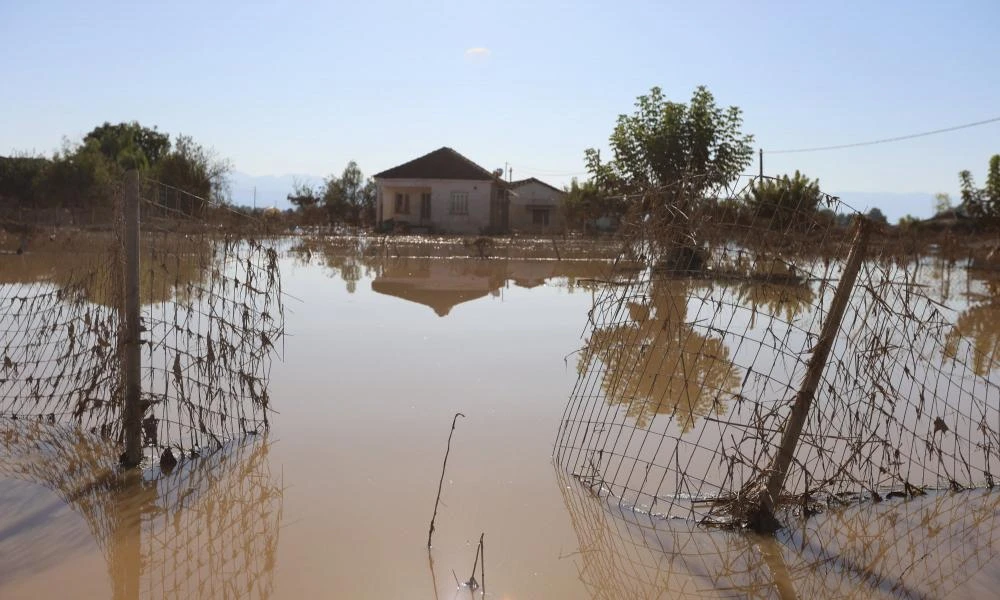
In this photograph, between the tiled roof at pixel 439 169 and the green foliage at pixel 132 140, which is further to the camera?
the green foliage at pixel 132 140

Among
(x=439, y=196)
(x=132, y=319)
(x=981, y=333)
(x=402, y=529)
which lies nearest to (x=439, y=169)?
Answer: (x=439, y=196)

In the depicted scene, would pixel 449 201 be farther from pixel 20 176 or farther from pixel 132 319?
pixel 132 319

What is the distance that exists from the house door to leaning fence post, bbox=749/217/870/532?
3932 centimetres

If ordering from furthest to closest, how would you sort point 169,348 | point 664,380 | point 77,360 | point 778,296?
point 778,296 < point 664,380 < point 77,360 < point 169,348

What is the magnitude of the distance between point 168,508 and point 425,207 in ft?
129

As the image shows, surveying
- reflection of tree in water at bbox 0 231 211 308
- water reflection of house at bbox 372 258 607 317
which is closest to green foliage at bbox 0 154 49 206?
reflection of tree in water at bbox 0 231 211 308

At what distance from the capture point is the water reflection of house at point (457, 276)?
1639 centimetres

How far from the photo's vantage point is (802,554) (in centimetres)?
473

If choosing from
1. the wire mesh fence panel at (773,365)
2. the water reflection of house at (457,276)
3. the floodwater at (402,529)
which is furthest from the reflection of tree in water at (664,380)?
the water reflection of house at (457,276)

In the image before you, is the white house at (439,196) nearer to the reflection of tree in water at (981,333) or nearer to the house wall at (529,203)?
the house wall at (529,203)

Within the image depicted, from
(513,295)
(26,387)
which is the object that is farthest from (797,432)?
(513,295)

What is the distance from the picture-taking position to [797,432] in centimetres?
477

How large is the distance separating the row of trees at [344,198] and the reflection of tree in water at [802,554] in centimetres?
4364

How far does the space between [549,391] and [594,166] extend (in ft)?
62.2
